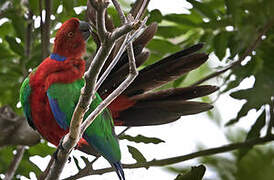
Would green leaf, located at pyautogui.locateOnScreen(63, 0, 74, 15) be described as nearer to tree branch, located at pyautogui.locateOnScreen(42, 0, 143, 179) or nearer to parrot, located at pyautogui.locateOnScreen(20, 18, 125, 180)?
parrot, located at pyautogui.locateOnScreen(20, 18, 125, 180)

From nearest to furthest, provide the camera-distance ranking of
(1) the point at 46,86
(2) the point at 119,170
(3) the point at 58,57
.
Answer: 1. (2) the point at 119,170
2. (1) the point at 46,86
3. (3) the point at 58,57

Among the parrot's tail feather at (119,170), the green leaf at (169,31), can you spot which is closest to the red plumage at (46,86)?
the parrot's tail feather at (119,170)

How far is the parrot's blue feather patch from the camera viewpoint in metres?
2.52

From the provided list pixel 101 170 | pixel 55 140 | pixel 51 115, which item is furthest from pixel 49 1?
pixel 101 170

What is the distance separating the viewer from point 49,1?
2.58 metres

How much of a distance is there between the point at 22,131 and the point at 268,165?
233 cm

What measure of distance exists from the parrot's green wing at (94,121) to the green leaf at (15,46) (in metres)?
0.60

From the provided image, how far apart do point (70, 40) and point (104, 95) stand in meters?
0.41

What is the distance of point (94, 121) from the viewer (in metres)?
2.49

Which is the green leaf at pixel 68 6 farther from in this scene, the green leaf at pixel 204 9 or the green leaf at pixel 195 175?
the green leaf at pixel 195 175

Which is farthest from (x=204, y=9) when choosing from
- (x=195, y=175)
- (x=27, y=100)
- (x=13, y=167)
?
(x=195, y=175)

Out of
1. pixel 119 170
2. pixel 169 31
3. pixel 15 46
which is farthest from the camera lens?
pixel 169 31

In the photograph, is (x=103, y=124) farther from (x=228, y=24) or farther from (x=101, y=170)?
(x=228, y=24)

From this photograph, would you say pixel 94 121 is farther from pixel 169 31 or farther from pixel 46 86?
pixel 169 31
